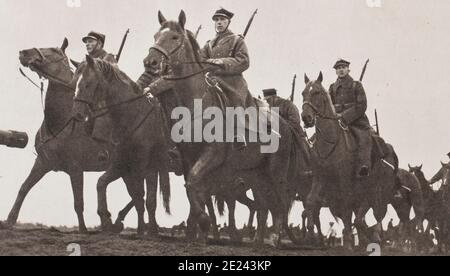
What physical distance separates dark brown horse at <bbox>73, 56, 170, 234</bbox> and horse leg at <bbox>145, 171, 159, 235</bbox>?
2cm

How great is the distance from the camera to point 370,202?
16.8m

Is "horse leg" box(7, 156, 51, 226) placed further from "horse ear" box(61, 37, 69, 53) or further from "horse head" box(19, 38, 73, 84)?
"horse ear" box(61, 37, 69, 53)

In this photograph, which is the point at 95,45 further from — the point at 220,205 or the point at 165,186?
the point at 220,205

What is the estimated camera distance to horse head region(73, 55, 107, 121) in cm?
1439

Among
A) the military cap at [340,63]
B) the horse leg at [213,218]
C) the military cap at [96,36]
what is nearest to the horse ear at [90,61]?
the military cap at [96,36]

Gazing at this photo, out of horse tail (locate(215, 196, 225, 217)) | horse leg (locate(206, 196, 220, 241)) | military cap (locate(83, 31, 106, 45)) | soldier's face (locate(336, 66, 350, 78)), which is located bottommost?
horse leg (locate(206, 196, 220, 241))

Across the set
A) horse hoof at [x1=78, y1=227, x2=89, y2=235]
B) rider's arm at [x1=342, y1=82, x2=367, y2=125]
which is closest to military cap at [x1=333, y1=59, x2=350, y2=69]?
rider's arm at [x1=342, y1=82, x2=367, y2=125]

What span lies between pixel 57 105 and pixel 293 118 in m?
4.23

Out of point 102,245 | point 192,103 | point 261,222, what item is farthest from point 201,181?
point 261,222

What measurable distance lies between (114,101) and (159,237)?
88.9 inches

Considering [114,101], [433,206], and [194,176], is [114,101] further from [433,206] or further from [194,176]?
[433,206]

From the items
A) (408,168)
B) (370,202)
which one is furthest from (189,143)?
(408,168)

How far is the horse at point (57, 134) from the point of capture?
50.6 ft

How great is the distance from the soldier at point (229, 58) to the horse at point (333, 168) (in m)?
1.17
